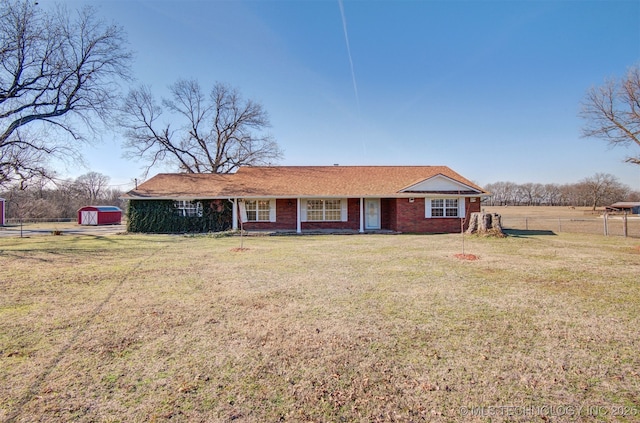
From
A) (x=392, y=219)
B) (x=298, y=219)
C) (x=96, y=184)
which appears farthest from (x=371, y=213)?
(x=96, y=184)

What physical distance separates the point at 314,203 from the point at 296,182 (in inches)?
86.7

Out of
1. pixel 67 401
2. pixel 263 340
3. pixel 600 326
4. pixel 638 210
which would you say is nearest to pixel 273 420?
pixel 263 340

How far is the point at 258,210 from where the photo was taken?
19344 mm

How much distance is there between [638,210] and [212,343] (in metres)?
70.9

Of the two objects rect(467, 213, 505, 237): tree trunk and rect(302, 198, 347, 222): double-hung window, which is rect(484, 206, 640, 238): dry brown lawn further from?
rect(302, 198, 347, 222): double-hung window

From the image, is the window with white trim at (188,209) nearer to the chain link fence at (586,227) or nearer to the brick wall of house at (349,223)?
the brick wall of house at (349,223)

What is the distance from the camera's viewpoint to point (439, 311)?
5.05 meters

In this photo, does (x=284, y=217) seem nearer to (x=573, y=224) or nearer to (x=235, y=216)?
(x=235, y=216)

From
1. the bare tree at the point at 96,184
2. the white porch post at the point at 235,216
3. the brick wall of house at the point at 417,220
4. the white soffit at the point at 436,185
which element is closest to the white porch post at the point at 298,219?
the white porch post at the point at 235,216

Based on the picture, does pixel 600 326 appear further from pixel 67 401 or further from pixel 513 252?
pixel 513 252

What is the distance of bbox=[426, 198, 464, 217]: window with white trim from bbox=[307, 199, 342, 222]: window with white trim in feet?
18.2

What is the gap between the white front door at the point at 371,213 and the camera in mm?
20047

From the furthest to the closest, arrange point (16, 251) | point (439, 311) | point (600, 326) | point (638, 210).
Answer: point (638, 210), point (16, 251), point (439, 311), point (600, 326)

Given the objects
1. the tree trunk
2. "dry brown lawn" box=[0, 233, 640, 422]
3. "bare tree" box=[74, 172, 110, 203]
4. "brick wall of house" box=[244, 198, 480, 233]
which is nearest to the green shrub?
"brick wall of house" box=[244, 198, 480, 233]
